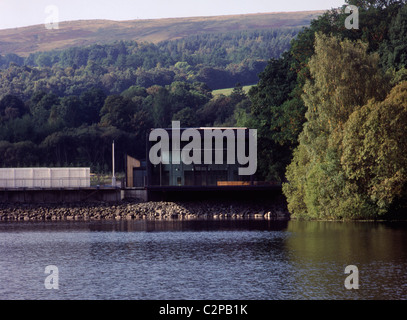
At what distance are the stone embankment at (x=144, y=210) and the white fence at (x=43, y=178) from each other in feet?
14.4

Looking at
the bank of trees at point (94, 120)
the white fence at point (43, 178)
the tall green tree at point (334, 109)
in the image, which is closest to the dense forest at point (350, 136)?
the tall green tree at point (334, 109)

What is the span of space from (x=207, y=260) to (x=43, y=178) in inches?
1873

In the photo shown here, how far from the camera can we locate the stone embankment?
8254 cm

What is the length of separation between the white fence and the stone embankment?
14.4ft

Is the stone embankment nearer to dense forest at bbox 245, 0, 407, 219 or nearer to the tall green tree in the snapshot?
dense forest at bbox 245, 0, 407, 219

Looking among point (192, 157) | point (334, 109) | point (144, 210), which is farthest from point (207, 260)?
point (192, 157)

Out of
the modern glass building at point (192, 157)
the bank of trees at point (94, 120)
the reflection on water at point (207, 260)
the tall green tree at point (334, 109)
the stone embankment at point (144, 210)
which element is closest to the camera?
the reflection on water at point (207, 260)

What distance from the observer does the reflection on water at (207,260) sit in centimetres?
3625

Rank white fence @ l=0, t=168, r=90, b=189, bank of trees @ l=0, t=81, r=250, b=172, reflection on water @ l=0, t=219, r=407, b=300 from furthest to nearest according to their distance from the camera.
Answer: bank of trees @ l=0, t=81, r=250, b=172 < white fence @ l=0, t=168, r=90, b=189 < reflection on water @ l=0, t=219, r=407, b=300

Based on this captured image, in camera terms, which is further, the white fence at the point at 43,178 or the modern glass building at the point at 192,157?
the white fence at the point at 43,178

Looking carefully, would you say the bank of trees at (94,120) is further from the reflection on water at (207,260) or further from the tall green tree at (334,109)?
Answer: the reflection on water at (207,260)

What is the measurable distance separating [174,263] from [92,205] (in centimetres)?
4110

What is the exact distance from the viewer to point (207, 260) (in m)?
46.7

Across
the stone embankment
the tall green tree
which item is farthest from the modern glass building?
the tall green tree
